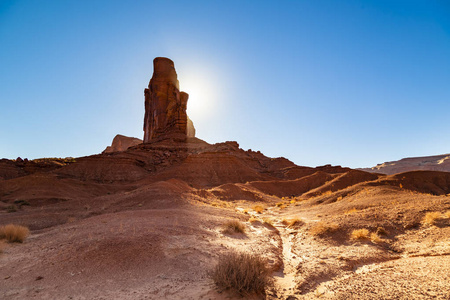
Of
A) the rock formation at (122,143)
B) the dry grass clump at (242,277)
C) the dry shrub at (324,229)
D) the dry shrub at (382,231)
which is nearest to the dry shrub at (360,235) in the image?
the dry shrub at (382,231)

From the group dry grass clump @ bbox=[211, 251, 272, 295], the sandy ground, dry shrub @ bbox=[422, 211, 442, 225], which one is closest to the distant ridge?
the sandy ground

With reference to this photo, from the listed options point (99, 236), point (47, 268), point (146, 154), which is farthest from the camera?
point (146, 154)

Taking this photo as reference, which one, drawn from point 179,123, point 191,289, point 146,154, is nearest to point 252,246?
point 191,289

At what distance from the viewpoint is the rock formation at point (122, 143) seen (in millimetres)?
123381

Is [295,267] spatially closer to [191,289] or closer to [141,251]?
[191,289]

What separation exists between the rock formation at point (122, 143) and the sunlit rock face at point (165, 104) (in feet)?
161

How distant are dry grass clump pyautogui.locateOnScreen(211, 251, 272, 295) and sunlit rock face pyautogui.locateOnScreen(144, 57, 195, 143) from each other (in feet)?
206

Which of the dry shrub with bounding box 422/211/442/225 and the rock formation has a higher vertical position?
the rock formation

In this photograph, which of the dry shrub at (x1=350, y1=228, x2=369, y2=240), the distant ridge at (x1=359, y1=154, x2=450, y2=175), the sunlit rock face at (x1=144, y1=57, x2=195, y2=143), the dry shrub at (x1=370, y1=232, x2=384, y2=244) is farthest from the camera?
the distant ridge at (x1=359, y1=154, x2=450, y2=175)

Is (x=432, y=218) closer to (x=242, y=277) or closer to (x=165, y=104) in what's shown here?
(x=242, y=277)

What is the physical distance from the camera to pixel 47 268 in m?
6.13

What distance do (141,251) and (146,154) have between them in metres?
48.9

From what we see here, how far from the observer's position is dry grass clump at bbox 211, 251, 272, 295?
4727 mm

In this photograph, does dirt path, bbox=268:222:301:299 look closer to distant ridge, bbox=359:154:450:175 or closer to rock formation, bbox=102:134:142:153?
distant ridge, bbox=359:154:450:175
